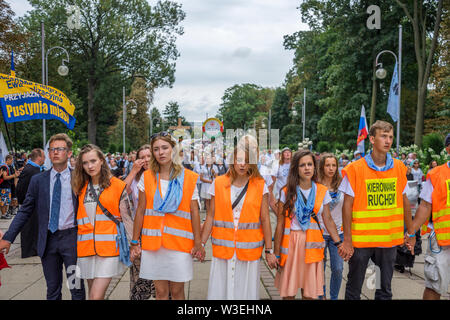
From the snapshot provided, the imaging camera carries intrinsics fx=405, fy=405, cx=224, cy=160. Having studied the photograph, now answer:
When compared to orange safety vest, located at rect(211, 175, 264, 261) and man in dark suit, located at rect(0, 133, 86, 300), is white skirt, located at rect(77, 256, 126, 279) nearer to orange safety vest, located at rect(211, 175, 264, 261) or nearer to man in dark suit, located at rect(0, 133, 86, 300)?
man in dark suit, located at rect(0, 133, 86, 300)

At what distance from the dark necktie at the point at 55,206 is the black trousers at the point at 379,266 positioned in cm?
285

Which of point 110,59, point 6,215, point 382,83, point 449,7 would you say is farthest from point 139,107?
point 6,215

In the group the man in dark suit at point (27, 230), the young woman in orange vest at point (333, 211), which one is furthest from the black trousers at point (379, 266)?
the man in dark suit at point (27, 230)

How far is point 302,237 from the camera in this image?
386 cm

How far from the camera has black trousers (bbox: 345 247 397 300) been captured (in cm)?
386

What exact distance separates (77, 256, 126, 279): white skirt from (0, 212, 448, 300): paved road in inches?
56.9

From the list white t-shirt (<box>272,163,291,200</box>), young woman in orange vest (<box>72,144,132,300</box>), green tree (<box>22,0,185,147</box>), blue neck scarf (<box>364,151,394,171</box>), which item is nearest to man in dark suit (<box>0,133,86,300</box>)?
young woman in orange vest (<box>72,144,132,300</box>)

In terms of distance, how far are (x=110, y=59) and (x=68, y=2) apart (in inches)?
239

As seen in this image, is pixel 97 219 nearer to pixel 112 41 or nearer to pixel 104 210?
pixel 104 210

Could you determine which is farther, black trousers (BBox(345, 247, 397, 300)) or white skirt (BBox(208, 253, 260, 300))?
black trousers (BBox(345, 247, 397, 300))

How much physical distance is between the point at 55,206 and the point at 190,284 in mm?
2508

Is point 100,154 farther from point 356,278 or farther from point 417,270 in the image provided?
point 417,270

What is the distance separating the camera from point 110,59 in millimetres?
39281

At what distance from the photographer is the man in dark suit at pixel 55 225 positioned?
3.81 m
